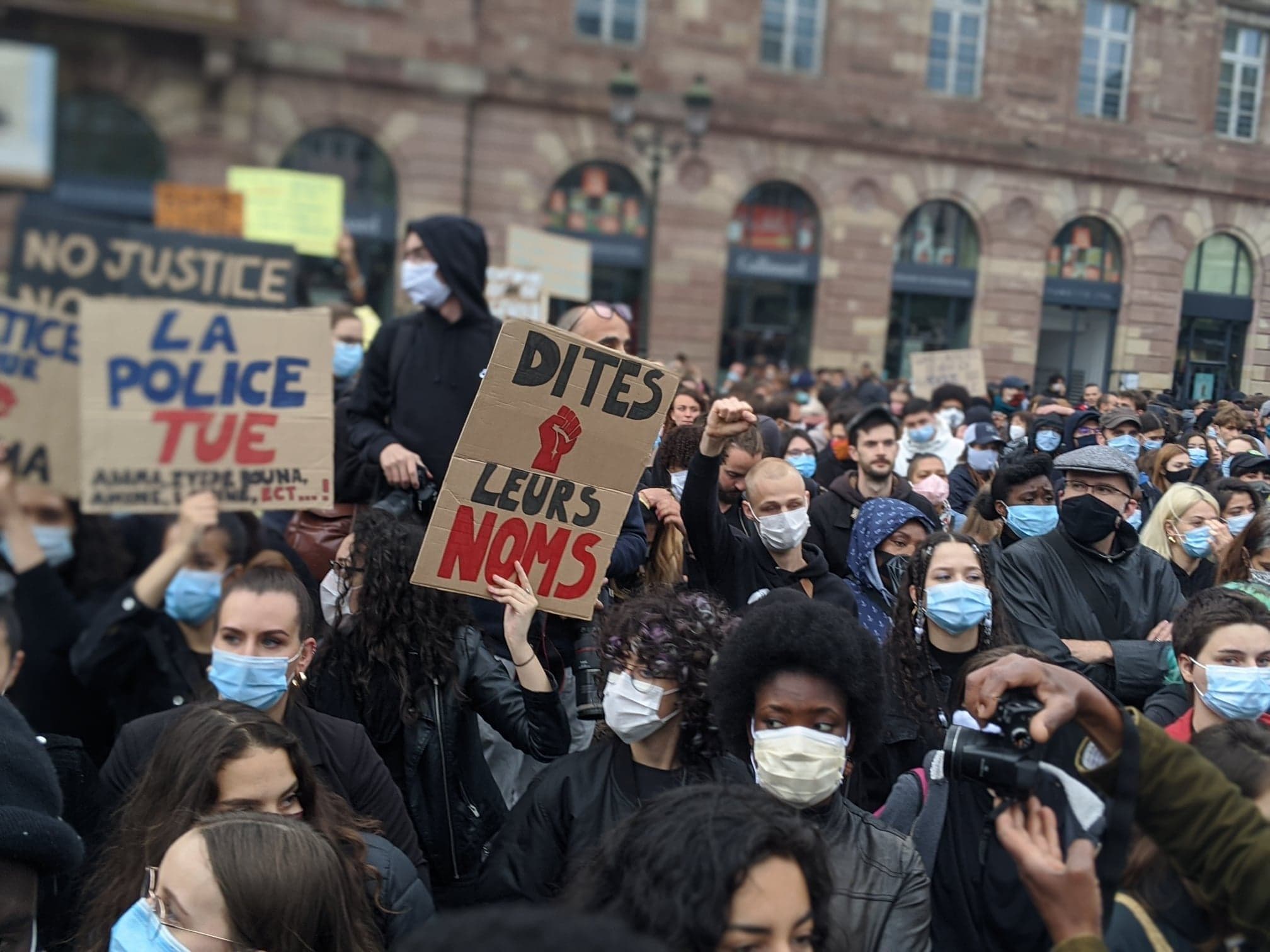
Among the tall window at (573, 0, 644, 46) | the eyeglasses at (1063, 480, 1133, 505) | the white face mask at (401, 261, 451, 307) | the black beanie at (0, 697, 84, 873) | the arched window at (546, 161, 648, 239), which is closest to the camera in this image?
the black beanie at (0, 697, 84, 873)

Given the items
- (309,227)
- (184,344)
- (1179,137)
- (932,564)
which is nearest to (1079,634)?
(932,564)

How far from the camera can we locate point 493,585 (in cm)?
383

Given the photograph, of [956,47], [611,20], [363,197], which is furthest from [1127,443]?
[956,47]

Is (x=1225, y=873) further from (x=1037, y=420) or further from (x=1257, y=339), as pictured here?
(x=1037, y=420)

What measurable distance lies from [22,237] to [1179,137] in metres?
7.37

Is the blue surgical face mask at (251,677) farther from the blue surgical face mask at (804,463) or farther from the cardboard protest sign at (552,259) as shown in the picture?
the cardboard protest sign at (552,259)

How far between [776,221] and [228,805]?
2055 centimetres

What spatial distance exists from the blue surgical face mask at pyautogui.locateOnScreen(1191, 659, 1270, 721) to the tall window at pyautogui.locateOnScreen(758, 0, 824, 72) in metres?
19.7

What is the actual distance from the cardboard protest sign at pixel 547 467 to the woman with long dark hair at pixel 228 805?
2.70ft

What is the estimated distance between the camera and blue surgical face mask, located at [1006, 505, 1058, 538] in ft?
18.5

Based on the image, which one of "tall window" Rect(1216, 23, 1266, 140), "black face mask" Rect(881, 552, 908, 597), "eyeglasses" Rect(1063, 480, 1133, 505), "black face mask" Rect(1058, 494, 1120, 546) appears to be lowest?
"black face mask" Rect(881, 552, 908, 597)

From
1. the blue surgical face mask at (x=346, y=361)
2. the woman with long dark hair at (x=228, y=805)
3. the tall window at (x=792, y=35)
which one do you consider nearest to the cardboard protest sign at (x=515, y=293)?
the blue surgical face mask at (x=346, y=361)

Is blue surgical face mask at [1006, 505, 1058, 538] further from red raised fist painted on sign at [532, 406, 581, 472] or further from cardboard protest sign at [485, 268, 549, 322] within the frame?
cardboard protest sign at [485, 268, 549, 322]

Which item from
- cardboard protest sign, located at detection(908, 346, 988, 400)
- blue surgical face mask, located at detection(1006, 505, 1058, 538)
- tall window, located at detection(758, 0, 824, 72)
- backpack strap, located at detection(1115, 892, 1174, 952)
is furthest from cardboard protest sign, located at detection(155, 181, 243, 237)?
tall window, located at detection(758, 0, 824, 72)
